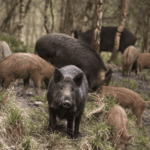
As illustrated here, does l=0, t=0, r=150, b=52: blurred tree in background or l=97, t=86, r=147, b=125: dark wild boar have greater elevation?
l=0, t=0, r=150, b=52: blurred tree in background

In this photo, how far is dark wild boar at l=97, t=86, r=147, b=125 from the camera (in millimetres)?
4746

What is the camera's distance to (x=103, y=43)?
382 inches

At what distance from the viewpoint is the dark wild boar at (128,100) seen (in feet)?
15.6

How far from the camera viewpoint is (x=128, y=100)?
4.76 meters

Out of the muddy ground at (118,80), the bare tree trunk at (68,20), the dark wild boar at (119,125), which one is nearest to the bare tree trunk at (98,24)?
the muddy ground at (118,80)

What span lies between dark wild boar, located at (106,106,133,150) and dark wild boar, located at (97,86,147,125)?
2.97 ft

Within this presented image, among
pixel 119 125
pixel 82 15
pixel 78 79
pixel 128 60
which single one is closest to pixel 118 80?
pixel 128 60

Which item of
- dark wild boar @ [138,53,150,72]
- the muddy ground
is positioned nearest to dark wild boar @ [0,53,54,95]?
the muddy ground

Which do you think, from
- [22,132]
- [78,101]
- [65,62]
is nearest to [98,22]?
[65,62]

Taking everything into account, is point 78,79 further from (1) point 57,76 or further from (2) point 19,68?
(2) point 19,68

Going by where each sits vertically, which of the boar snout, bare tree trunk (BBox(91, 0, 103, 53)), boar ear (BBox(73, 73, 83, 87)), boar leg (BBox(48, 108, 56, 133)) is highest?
bare tree trunk (BBox(91, 0, 103, 53))

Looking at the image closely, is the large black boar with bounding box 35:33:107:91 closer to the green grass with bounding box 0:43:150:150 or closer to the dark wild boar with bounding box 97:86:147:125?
the dark wild boar with bounding box 97:86:147:125

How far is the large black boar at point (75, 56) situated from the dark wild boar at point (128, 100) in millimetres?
453

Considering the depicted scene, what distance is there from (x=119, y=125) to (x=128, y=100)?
1.21 m
